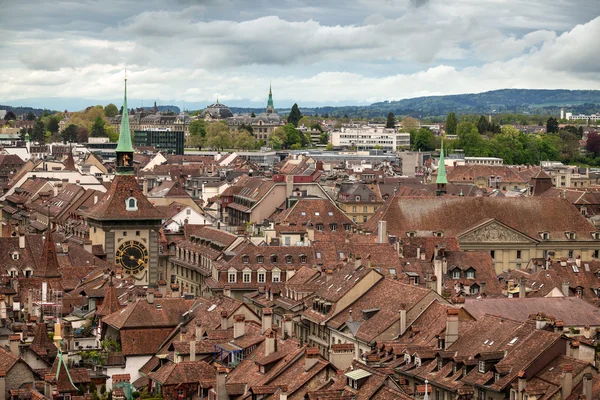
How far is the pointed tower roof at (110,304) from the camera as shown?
91188 mm

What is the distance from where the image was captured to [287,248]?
118 metres

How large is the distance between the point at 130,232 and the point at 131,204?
2.92 metres

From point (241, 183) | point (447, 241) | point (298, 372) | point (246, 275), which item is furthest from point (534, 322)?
point (241, 183)

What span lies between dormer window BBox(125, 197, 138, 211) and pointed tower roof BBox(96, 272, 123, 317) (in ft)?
136

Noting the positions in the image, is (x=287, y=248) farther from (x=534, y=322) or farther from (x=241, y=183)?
(x=241, y=183)

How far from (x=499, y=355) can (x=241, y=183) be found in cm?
13104

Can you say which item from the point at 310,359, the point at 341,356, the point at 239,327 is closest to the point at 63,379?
the point at 310,359

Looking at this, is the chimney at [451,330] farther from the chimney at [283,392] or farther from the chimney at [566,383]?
the chimney at [283,392]

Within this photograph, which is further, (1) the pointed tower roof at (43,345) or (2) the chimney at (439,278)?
(2) the chimney at (439,278)

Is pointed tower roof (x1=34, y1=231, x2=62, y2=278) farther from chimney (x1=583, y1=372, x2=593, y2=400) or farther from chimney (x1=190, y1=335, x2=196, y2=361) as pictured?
chimney (x1=583, y1=372, x2=593, y2=400)

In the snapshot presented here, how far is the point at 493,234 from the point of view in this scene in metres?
152

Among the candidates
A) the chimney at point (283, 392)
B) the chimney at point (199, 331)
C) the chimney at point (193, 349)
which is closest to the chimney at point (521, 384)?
the chimney at point (283, 392)

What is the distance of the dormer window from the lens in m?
135

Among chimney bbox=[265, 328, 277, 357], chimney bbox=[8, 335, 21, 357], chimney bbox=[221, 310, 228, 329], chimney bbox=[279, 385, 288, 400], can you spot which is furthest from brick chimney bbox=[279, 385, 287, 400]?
chimney bbox=[221, 310, 228, 329]
